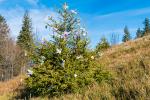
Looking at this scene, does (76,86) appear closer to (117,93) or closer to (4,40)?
(117,93)

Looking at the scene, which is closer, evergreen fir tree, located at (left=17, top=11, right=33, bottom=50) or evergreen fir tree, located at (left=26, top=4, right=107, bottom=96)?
evergreen fir tree, located at (left=26, top=4, right=107, bottom=96)

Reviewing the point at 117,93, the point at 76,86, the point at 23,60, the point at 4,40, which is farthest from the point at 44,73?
the point at 4,40

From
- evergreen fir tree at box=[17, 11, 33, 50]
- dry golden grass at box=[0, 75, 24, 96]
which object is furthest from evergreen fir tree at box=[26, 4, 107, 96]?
evergreen fir tree at box=[17, 11, 33, 50]

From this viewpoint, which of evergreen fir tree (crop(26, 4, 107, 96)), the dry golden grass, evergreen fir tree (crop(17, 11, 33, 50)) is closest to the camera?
evergreen fir tree (crop(26, 4, 107, 96))

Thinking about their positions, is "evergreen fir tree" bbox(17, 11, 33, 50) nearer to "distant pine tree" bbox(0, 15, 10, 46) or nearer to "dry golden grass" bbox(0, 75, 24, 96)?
"distant pine tree" bbox(0, 15, 10, 46)

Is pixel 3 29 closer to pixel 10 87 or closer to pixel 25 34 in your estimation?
pixel 25 34

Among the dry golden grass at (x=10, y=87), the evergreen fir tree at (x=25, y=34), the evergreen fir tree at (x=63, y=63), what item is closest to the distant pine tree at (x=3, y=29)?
the evergreen fir tree at (x=25, y=34)

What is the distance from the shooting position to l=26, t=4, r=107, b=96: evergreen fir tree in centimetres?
1013

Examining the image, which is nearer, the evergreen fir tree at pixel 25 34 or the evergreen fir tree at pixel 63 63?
the evergreen fir tree at pixel 63 63

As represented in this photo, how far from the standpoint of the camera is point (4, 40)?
2852 inches

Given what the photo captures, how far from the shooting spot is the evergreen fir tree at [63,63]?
10133mm

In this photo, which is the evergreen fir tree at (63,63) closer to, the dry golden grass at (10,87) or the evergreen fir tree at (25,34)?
the dry golden grass at (10,87)

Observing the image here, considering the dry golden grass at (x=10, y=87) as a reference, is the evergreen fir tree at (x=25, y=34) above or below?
above

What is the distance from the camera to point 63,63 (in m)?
10.3
